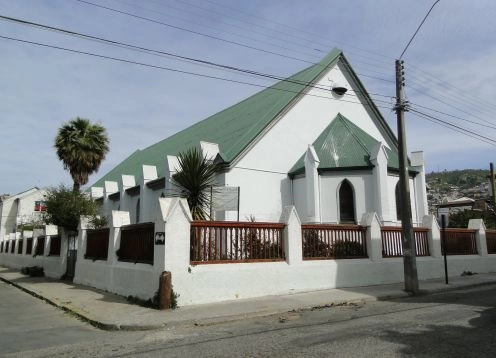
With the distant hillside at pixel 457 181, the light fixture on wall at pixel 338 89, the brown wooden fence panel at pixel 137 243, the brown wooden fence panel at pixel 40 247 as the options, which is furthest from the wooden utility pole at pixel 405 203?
the distant hillside at pixel 457 181

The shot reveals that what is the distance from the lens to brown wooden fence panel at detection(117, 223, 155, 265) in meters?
12.9

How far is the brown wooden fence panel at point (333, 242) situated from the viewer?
14.9 metres

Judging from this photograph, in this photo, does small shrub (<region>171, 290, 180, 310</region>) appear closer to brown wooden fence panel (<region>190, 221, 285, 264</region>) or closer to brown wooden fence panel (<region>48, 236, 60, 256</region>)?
brown wooden fence panel (<region>190, 221, 285, 264</region>)

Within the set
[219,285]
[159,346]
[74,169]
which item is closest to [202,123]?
[74,169]

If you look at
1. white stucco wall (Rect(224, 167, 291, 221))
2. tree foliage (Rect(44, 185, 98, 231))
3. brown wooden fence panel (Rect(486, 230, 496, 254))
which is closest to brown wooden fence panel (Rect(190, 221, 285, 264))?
white stucco wall (Rect(224, 167, 291, 221))

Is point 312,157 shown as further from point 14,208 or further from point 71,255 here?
point 14,208

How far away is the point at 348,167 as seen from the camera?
815 inches

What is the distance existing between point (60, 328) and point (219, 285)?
4.17 m

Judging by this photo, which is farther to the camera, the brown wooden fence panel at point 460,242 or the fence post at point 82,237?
the brown wooden fence panel at point 460,242

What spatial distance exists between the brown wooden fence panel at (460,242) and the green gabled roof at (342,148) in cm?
398

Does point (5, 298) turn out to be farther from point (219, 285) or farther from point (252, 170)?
point (252, 170)

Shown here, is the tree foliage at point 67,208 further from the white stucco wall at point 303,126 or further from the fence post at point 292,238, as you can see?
the fence post at point 292,238

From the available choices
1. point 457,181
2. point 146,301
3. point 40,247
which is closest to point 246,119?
point 146,301

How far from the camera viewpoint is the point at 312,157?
2056 cm
